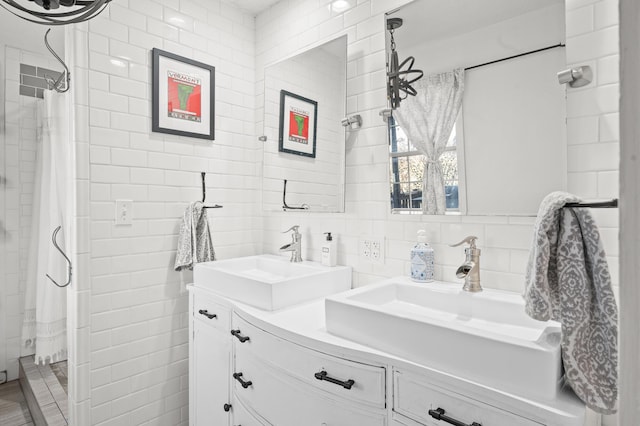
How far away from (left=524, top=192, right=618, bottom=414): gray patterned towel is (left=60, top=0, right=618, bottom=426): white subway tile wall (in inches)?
19.4

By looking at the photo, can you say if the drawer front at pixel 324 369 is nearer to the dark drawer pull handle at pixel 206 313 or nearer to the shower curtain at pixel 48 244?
the dark drawer pull handle at pixel 206 313

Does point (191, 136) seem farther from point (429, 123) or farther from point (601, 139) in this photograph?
point (601, 139)

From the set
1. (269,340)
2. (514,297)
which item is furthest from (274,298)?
(514,297)

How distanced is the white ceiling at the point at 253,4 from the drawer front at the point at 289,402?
2135 mm

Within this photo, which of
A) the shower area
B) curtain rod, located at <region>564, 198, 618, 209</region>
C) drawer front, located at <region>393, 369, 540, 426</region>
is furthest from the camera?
the shower area

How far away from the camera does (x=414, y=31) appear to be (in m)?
1.63

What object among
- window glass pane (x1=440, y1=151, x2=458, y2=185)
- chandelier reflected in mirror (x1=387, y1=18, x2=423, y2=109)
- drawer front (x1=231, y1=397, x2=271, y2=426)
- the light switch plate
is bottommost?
drawer front (x1=231, y1=397, x2=271, y2=426)

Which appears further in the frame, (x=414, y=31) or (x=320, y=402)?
(x=414, y=31)

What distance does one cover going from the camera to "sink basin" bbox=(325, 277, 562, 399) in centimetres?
86

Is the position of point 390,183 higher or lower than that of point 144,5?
lower

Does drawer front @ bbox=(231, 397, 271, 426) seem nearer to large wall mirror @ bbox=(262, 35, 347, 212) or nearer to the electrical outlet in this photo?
the electrical outlet

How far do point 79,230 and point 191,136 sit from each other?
79cm

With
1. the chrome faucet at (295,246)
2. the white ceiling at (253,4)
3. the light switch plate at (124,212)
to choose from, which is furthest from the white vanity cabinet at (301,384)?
the white ceiling at (253,4)

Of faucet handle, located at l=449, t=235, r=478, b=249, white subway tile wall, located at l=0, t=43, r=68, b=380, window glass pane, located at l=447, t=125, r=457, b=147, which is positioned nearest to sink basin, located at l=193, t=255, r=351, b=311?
faucet handle, located at l=449, t=235, r=478, b=249
